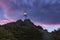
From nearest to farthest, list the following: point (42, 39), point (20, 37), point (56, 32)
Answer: point (20, 37)
point (42, 39)
point (56, 32)

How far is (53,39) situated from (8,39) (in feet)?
87.0

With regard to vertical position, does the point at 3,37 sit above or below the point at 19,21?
below

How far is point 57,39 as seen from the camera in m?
70.2

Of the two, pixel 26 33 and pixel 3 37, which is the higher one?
pixel 26 33

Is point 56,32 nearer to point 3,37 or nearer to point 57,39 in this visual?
point 57,39

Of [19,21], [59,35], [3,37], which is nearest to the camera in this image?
[3,37]

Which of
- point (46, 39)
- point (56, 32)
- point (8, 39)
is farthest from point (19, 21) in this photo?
→ point (8, 39)

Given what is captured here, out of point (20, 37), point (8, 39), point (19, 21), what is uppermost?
point (19, 21)

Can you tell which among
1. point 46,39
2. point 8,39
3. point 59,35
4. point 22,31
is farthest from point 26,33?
point 8,39

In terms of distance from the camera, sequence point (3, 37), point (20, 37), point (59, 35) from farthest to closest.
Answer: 1. point (59, 35)
2. point (20, 37)
3. point (3, 37)

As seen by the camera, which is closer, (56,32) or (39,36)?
(39,36)

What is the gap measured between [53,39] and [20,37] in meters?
12.8

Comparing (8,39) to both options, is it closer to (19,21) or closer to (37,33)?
(37,33)

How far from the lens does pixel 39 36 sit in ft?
216
